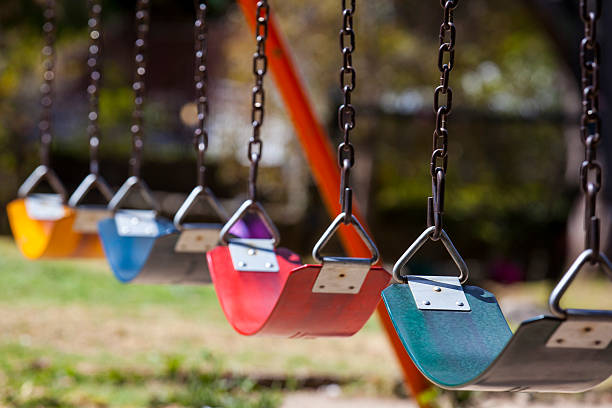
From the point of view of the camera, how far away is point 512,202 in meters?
10.4

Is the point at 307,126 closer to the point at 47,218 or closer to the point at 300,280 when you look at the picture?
the point at 47,218

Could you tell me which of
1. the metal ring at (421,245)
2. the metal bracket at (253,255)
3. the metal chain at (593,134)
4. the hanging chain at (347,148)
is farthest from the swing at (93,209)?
the metal chain at (593,134)

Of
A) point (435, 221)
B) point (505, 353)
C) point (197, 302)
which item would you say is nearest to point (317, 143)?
point (435, 221)

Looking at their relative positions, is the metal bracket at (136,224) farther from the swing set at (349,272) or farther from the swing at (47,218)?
the swing at (47,218)

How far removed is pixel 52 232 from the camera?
3188 mm

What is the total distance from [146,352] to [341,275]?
3293 millimetres

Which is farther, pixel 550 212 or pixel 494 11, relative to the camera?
pixel 494 11

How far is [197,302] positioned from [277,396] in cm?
324

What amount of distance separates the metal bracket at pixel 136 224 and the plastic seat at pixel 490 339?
1.32 m

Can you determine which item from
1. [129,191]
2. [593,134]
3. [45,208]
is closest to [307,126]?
[129,191]

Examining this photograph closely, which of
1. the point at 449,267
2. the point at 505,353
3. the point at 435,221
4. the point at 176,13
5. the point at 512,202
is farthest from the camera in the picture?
the point at 176,13

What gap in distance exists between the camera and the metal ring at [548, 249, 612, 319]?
1.26m

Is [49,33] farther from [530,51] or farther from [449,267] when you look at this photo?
[530,51]

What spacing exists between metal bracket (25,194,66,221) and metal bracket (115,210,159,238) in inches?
16.4
